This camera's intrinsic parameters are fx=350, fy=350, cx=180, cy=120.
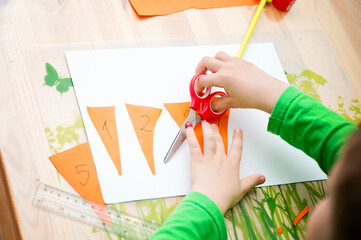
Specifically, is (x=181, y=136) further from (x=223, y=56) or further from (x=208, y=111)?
(x=223, y=56)

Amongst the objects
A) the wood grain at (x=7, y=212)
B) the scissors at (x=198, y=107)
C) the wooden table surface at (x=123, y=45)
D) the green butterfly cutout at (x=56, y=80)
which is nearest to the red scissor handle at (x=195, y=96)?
the scissors at (x=198, y=107)

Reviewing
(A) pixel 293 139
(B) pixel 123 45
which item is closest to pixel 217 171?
(A) pixel 293 139

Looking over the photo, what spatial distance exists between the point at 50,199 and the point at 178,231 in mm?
203

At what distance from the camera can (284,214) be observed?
2.04 ft

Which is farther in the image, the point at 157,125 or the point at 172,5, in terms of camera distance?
the point at 172,5

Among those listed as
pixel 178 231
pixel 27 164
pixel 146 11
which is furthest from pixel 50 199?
pixel 146 11

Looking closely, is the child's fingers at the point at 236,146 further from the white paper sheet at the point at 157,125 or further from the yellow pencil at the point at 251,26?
the yellow pencil at the point at 251,26

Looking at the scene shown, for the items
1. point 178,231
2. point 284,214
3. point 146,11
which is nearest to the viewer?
point 178,231

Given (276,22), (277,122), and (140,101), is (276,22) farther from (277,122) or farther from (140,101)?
(140,101)

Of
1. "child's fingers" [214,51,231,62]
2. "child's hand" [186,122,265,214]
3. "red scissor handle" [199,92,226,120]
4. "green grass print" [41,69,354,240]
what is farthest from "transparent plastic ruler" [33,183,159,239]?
"child's fingers" [214,51,231,62]

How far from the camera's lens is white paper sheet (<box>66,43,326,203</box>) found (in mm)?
586

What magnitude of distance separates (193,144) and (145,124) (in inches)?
3.7

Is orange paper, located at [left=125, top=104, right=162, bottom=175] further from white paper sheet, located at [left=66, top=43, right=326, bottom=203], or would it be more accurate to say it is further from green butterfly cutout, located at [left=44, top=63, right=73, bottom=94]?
green butterfly cutout, located at [left=44, top=63, right=73, bottom=94]

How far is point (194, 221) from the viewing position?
54cm
